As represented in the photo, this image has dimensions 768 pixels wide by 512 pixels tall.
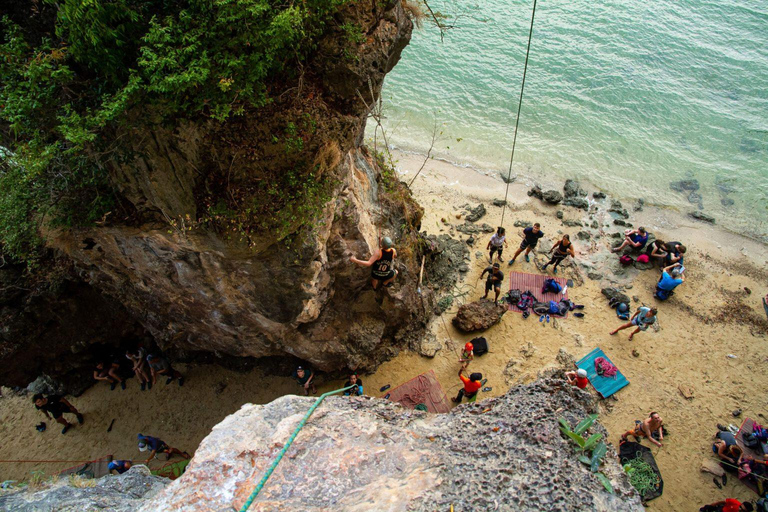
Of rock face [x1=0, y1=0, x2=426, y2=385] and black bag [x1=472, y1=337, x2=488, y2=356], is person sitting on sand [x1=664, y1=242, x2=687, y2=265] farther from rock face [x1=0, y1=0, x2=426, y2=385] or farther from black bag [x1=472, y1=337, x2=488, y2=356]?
rock face [x1=0, y1=0, x2=426, y2=385]

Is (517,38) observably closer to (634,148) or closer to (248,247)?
(634,148)

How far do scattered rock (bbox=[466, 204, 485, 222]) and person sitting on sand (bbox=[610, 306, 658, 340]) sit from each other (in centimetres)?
543

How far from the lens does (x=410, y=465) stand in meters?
4.61

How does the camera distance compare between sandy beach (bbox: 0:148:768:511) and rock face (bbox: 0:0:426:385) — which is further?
sandy beach (bbox: 0:148:768:511)

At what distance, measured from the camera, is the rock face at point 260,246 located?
6152mm

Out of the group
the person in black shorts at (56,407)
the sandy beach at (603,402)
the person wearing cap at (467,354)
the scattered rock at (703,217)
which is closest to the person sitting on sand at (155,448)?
the sandy beach at (603,402)

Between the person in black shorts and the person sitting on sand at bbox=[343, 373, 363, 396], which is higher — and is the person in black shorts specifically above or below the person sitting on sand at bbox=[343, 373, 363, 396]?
below

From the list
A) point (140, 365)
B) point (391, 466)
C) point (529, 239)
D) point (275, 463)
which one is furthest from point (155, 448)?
point (529, 239)

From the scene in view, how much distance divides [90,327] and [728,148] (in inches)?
917

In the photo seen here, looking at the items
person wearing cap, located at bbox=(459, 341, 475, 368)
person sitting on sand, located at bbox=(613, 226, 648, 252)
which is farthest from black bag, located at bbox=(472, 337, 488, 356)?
person sitting on sand, located at bbox=(613, 226, 648, 252)

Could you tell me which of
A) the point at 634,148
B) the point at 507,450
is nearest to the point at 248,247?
the point at 507,450

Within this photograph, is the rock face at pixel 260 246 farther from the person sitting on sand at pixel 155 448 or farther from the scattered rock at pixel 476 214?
the scattered rock at pixel 476 214

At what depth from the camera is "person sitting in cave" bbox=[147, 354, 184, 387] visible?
9.52 m

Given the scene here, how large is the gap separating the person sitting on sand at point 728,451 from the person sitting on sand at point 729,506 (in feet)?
2.65
